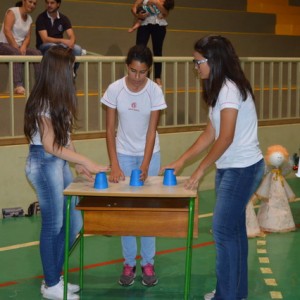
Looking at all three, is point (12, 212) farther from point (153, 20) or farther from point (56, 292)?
point (153, 20)

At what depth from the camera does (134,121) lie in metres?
4.68

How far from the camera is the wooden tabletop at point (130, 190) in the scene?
157 inches

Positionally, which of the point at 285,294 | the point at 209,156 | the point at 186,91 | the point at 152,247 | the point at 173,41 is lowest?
the point at 285,294

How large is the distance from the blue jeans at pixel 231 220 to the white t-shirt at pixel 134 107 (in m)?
0.75

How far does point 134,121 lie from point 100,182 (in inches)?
27.2

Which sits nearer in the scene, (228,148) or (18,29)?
(228,148)

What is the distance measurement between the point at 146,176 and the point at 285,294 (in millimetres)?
1261

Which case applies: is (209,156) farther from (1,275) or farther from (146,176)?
(1,275)

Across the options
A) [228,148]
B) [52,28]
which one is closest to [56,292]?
[228,148]

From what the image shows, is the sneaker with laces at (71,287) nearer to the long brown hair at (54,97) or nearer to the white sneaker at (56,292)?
the white sneaker at (56,292)

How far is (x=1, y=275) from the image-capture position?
512 cm

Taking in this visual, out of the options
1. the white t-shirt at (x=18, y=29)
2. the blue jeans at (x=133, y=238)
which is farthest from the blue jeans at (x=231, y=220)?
the white t-shirt at (x=18, y=29)

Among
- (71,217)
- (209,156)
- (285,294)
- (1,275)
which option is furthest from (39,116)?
(285,294)

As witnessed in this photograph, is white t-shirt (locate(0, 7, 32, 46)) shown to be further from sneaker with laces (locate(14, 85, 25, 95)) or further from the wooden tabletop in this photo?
the wooden tabletop
